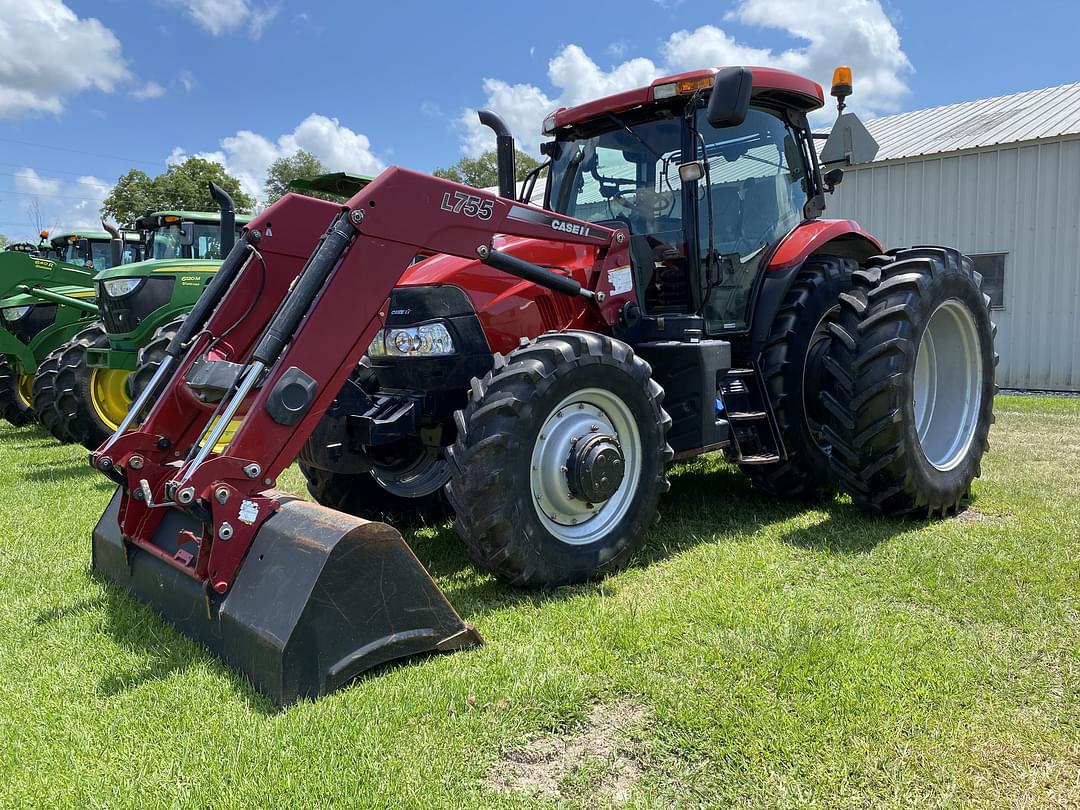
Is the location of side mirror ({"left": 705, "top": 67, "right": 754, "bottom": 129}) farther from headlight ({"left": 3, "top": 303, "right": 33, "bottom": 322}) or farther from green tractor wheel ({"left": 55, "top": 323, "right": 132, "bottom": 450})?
headlight ({"left": 3, "top": 303, "right": 33, "bottom": 322})

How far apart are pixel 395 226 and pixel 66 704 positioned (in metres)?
2.12

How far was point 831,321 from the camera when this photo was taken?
4836 mm

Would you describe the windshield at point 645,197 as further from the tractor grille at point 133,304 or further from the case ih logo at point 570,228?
the tractor grille at point 133,304

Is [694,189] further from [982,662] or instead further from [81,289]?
[81,289]

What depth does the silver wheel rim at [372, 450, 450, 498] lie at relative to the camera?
173 inches

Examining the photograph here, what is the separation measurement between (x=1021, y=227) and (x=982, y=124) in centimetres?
258

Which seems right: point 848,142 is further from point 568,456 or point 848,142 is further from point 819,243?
point 568,456

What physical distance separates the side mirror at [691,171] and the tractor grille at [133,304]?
18.2 ft

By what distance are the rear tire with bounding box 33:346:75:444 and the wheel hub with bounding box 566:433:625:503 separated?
21.7 feet

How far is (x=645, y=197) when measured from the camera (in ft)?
16.4

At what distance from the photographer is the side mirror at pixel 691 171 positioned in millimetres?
4617

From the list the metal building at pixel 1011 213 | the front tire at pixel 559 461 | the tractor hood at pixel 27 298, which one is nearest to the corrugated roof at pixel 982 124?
the metal building at pixel 1011 213

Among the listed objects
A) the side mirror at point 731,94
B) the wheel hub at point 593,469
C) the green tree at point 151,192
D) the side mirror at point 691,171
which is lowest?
the wheel hub at point 593,469

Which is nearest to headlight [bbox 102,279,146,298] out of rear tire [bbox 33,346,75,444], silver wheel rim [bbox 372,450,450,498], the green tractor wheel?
the green tractor wheel
